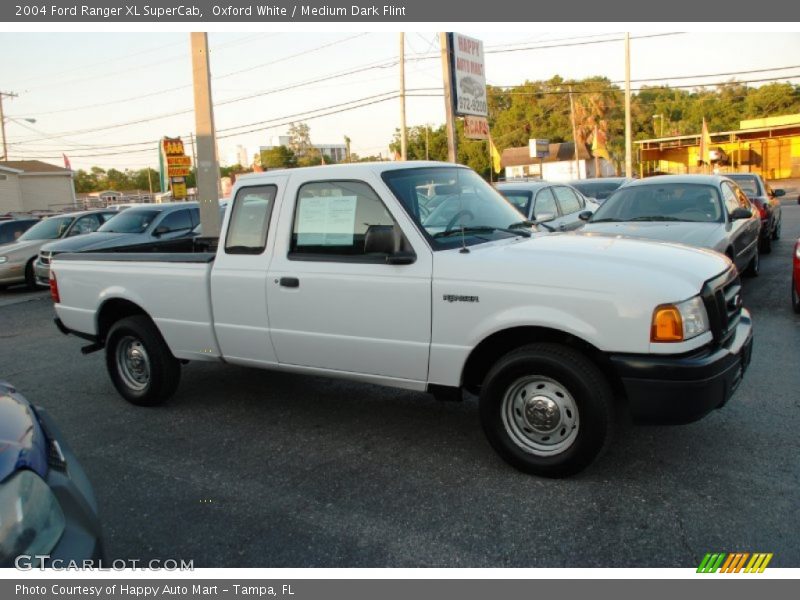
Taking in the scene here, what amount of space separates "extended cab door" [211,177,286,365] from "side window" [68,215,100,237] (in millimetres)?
12780

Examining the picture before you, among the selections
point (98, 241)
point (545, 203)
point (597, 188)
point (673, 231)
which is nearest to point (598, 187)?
point (597, 188)

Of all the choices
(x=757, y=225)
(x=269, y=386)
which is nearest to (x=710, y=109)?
(x=757, y=225)

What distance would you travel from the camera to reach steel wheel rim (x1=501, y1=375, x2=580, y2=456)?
3939 mm

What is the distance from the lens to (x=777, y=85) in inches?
2822

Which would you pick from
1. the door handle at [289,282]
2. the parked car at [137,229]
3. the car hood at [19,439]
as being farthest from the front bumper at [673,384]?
the parked car at [137,229]

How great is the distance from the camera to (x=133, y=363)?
19.7 ft

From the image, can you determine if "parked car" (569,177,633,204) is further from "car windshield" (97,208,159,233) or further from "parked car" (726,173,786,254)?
"car windshield" (97,208,159,233)

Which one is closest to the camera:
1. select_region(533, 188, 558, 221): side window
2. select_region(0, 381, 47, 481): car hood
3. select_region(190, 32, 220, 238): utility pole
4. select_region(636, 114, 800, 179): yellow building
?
select_region(0, 381, 47, 481): car hood

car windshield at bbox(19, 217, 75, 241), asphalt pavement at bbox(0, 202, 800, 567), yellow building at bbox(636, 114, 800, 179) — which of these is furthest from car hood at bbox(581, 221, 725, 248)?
yellow building at bbox(636, 114, 800, 179)

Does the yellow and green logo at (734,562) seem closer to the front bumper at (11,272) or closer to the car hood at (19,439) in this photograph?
the car hood at (19,439)

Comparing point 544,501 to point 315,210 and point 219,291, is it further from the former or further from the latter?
point 219,291

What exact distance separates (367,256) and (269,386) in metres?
2.38

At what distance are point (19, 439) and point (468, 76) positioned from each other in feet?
61.5

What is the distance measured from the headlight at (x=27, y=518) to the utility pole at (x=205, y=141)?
9.85 metres
